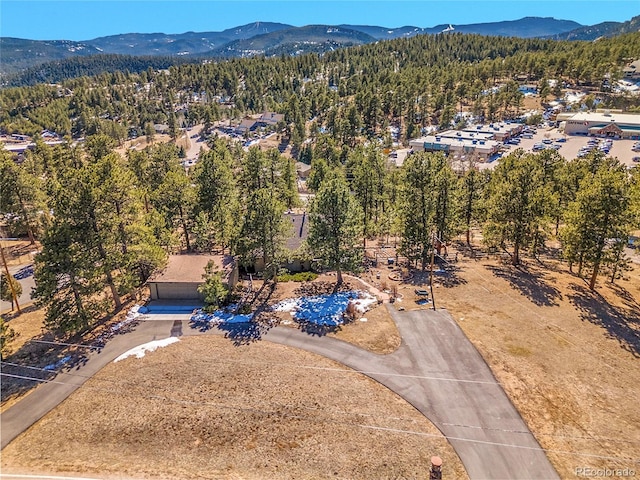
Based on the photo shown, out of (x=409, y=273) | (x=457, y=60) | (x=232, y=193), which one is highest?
(x=457, y=60)

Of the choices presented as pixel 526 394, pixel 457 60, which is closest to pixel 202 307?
pixel 526 394

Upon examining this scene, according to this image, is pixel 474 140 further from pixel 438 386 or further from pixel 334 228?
pixel 438 386

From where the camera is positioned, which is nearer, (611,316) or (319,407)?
(319,407)

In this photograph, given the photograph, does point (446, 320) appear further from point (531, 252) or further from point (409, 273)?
point (531, 252)

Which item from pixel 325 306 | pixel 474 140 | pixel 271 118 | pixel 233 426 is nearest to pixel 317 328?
pixel 325 306

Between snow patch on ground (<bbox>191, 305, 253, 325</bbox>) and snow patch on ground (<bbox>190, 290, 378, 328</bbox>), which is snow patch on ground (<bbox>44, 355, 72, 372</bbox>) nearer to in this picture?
snow patch on ground (<bbox>190, 290, 378, 328</bbox>)

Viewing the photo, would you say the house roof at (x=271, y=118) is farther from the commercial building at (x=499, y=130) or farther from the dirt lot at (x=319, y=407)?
the dirt lot at (x=319, y=407)

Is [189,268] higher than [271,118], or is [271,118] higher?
[271,118]
